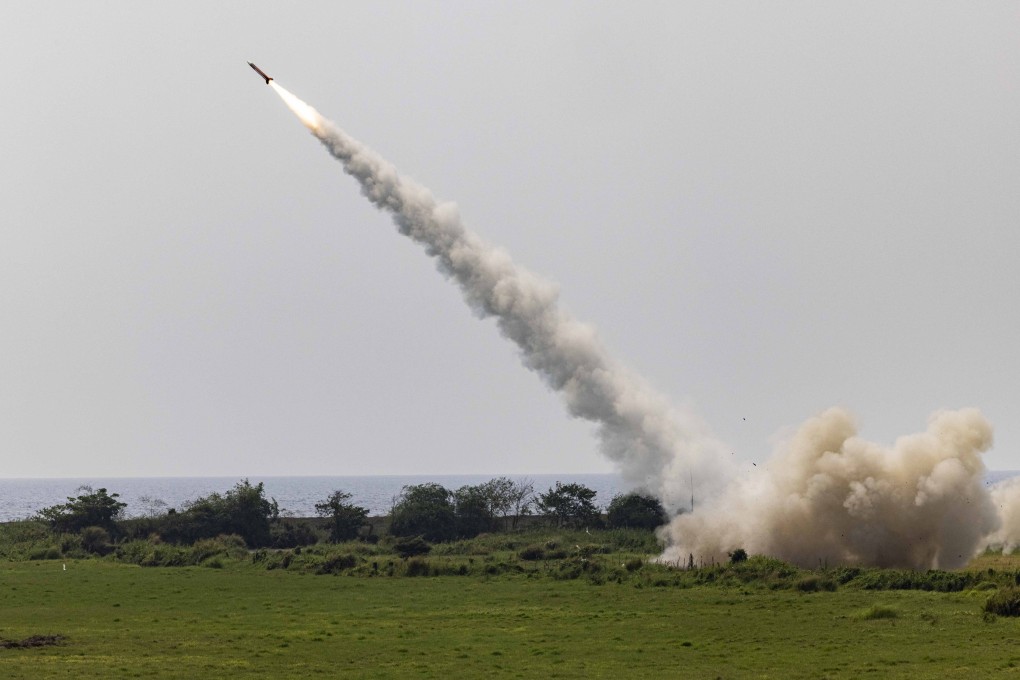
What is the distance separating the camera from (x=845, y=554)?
64.2m

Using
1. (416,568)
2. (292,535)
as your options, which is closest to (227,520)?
(292,535)

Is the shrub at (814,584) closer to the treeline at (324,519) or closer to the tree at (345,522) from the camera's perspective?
the treeline at (324,519)

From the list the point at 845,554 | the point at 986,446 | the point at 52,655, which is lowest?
the point at 52,655

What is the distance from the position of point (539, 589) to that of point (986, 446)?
23.5 meters

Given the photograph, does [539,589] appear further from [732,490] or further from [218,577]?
[218,577]

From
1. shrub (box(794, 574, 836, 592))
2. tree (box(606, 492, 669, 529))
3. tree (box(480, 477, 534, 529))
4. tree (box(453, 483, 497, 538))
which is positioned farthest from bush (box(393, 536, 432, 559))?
shrub (box(794, 574, 836, 592))

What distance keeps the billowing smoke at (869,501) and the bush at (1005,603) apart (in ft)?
48.2

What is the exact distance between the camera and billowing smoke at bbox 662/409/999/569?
62.5m

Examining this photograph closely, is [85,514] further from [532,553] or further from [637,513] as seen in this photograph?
[637,513]

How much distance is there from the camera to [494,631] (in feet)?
154

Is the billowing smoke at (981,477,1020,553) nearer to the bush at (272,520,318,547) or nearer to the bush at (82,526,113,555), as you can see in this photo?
the bush at (272,520,318,547)

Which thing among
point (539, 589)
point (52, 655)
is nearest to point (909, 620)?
point (539, 589)

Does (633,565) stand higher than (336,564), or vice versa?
(633,565)

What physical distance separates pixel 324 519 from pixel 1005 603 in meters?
67.2
